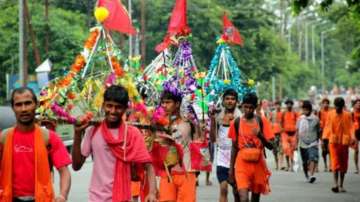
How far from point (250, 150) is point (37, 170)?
5.16 meters

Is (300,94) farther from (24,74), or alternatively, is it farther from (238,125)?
(238,125)

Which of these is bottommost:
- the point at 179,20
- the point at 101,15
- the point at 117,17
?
the point at 101,15

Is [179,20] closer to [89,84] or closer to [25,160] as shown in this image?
[89,84]

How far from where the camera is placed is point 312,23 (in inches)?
5960

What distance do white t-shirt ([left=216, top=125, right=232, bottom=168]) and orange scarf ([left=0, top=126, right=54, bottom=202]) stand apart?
6.43m

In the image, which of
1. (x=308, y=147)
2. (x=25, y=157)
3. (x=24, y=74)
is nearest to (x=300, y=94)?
(x=24, y=74)

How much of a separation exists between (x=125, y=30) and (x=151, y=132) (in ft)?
10.6

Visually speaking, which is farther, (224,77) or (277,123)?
(277,123)

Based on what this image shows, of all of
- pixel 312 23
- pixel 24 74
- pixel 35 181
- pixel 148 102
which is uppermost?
pixel 312 23

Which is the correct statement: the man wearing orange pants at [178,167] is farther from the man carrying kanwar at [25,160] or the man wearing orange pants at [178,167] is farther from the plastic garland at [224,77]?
the plastic garland at [224,77]

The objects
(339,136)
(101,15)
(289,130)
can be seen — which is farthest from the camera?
(289,130)

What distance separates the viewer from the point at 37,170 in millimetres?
7262

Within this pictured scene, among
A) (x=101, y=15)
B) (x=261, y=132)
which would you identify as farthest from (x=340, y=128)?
(x=101, y=15)

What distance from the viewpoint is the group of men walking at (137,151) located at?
7.25 meters
